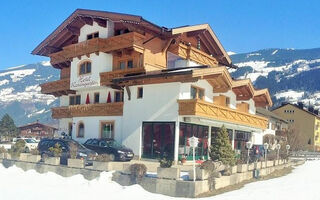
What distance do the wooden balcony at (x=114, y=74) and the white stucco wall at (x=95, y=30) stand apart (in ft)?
11.6

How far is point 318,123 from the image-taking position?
9681cm

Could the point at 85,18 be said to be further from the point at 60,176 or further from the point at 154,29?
the point at 60,176

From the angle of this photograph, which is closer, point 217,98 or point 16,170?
point 16,170

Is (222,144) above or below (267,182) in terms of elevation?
above

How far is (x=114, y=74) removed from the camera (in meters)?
30.7

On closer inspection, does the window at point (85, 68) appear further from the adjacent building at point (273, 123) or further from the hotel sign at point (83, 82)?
the adjacent building at point (273, 123)

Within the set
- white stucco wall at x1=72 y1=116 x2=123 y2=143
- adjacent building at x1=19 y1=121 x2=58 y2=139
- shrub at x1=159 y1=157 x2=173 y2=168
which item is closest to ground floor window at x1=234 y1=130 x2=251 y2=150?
white stucco wall at x1=72 y1=116 x2=123 y2=143

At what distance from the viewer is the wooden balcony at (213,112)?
85.1 feet

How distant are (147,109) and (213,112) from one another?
4863 millimetres

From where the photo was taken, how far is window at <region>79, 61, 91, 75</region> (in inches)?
1325

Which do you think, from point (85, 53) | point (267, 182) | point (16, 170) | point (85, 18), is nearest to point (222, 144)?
point (267, 182)

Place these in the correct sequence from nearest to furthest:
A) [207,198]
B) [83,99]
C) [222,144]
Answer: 1. [207,198]
2. [222,144]
3. [83,99]

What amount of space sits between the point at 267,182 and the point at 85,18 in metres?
21.2

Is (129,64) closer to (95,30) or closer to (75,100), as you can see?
(95,30)
